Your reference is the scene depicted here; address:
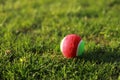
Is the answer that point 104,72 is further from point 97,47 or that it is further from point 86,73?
point 97,47

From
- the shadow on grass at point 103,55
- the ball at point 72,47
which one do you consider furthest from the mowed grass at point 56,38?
the ball at point 72,47

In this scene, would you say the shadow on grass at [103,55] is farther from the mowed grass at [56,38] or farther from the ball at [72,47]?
the ball at [72,47]

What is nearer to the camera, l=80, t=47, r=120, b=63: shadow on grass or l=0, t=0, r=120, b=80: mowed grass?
l=0, t=0, r=120, b=80: mowed grass

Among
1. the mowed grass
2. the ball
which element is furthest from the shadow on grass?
the ball

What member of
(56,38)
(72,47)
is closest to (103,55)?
(72,47)

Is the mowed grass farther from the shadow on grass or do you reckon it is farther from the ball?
the ball

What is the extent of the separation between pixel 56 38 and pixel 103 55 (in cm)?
105

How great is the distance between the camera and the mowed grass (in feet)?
13.7

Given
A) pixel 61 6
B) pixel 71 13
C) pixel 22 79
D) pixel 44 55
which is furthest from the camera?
pixel 61 6

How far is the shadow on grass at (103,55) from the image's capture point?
4.44 meters

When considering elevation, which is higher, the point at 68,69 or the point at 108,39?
the point at 108,39

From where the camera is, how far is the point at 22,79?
4.09m

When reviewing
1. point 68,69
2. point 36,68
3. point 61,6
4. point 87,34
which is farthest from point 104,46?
point 61,6

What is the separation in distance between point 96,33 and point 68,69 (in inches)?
59.7
